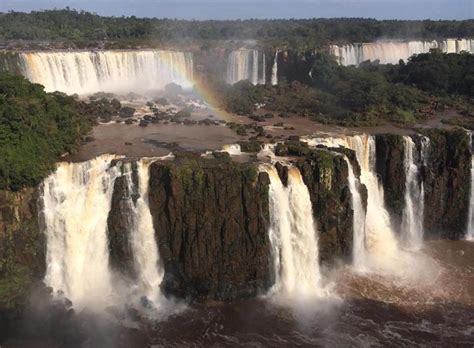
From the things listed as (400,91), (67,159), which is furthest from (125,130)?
(400,91)

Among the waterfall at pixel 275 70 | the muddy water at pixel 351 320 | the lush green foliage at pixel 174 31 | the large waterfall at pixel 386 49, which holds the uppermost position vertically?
the lush green foliage at pixel 174 31

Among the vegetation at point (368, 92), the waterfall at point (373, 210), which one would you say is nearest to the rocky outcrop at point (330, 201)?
the waterfall at point (373, 210)

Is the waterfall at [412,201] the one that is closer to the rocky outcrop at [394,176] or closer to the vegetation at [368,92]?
the rocky outcrop at [394,176]

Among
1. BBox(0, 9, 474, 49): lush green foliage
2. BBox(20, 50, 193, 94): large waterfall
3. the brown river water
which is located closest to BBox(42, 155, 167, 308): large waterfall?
the brown river water

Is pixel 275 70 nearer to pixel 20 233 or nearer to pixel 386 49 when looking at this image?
pixel 386 49

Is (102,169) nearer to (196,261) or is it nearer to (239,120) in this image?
(196,261)

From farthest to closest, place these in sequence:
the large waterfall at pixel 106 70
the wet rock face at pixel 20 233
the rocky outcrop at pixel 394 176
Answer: the large waterfall at pixel 106 70
the rocky outcrop at pixel 394 176
the wet rock face at pixel 20 233
